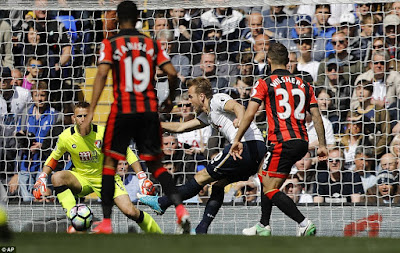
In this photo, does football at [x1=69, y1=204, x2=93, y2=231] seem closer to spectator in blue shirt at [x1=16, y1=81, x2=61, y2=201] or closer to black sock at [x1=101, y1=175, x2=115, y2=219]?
black sock at [x1=101, y1=175, x2=115, y2=219]

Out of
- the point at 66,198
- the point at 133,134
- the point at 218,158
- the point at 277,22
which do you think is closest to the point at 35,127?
the point at 66,198

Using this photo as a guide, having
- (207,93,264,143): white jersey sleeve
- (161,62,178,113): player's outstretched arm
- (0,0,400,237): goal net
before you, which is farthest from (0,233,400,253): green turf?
(0,0,400,237): goal net

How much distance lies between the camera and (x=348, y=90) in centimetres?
1078

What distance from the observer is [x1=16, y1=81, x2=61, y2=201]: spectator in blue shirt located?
1102 cm

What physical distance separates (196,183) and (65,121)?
11.4 feet

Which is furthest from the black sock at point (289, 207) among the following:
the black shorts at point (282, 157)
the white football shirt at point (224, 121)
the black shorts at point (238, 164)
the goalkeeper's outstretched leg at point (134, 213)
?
the goalkeeper's outstretched leg at point (134, 213)

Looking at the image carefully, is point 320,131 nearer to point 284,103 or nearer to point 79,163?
point 284,103

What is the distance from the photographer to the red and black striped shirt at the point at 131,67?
633cm

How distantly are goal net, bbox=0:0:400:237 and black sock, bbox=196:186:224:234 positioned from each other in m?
1.88

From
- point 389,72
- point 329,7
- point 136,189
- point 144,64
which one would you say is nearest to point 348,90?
point 389,72

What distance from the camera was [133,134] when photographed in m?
6.42

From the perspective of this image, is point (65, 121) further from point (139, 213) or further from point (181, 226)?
point (181, 226)

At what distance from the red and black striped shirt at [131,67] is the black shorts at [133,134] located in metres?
0.07

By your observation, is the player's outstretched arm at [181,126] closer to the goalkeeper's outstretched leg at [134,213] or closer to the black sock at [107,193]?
the goalkeeper's outstretched leg at [134,213]
